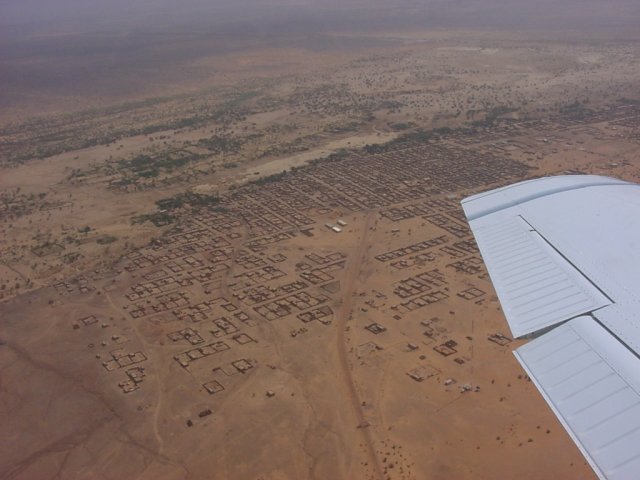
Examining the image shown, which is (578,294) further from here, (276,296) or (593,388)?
(276,296)

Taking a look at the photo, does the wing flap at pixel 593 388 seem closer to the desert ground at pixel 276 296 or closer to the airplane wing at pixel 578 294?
the airplane wing at pixel 578 294

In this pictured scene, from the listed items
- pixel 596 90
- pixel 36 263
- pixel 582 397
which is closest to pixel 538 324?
pixel 582 397

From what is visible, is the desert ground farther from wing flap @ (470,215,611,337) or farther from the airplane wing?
the airplane wing

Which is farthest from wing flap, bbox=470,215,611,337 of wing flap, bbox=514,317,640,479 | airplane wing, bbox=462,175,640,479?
wing flap, bbox=514,317,640,479

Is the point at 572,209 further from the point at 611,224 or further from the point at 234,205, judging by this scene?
the point at 234,205

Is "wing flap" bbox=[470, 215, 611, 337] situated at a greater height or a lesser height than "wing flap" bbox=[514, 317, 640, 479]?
lesser

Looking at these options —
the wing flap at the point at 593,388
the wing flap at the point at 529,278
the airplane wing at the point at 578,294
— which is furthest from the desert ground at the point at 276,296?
the wing flap at the point at 593,388

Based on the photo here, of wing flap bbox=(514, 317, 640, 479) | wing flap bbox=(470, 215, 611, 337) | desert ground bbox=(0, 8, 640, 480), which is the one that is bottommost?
desert ground bbox=(0, 8, 640, 480)

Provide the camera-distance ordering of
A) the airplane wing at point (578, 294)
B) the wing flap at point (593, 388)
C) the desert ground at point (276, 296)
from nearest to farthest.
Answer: the wing flap at point (593, 388), the airplane wing at point (578, 294), the desert ground at point (276, 296)
